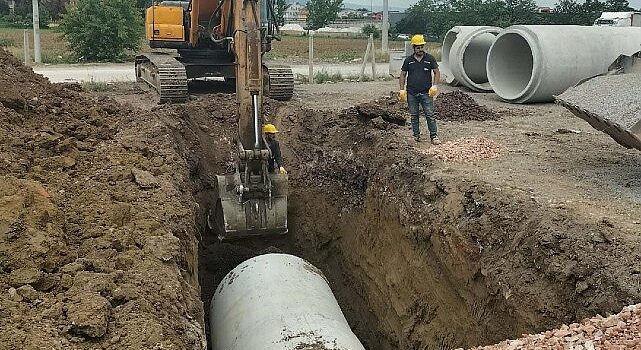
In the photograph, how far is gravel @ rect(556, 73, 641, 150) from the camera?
312 inches

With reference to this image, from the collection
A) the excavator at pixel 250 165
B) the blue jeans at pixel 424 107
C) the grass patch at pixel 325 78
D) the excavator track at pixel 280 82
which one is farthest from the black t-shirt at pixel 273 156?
the grass patch at pixel 325 78

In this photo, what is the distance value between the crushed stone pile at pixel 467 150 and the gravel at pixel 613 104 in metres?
1.38

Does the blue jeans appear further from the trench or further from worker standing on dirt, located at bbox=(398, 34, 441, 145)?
the trench

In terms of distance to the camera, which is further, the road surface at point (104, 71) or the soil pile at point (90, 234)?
the road surface at point (104, 71)

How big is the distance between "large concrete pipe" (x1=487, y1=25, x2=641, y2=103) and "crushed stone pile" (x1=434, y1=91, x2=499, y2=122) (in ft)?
5.14

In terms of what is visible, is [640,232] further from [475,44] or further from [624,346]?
[475,44]

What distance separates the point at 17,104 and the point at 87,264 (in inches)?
196

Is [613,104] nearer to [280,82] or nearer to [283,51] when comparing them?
[280,82]

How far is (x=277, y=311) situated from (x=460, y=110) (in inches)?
326

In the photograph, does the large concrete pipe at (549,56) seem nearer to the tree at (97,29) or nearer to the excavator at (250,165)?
the excavator at (250,165)

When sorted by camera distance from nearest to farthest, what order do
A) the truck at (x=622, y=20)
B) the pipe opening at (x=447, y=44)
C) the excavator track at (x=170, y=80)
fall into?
the excavator track at (x=170, y=80), the pipe opening at (x=447, y=44), the truck at (x=622, y=20)

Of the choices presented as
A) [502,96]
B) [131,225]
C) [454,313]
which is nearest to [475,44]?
[502,96]

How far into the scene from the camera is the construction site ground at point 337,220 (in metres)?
5.47

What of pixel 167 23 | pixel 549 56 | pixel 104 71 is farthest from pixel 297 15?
pixel 549 56
